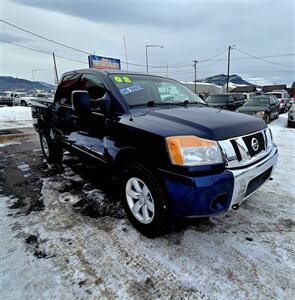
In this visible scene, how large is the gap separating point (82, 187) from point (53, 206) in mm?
657

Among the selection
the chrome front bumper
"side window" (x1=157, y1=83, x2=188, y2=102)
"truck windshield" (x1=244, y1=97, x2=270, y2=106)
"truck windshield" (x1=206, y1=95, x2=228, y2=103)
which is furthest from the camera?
"truck windshield" (x1=206, y1=95, x2=228, y2=103)

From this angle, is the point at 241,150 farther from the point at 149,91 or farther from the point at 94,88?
the point at 94,88

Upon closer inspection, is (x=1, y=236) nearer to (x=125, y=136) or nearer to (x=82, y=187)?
(x=82, y=187)

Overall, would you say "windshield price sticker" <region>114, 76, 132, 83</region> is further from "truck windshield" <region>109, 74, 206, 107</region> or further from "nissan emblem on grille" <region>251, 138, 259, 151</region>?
"nissan emblem on grille" <region>251, 138, 259, 151</region>

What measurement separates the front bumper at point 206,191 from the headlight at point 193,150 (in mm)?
133

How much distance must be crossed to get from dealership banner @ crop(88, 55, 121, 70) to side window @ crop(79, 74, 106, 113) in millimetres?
18960

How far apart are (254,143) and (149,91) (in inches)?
59.4

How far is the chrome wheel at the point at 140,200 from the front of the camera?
7.68 ft

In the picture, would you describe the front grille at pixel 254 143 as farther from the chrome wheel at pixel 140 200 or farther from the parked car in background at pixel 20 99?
the parked car in background at pixel 20 99

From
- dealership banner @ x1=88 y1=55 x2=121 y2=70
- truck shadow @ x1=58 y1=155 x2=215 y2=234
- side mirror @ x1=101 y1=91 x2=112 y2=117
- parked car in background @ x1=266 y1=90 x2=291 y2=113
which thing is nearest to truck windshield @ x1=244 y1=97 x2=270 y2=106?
parked car in background @ x1=266 y1=90 x2=291 y2=113

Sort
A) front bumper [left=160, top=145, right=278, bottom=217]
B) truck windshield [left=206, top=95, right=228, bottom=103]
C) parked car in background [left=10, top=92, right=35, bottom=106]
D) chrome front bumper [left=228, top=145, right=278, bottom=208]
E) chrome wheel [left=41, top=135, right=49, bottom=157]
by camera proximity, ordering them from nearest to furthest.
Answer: front bumper [left=160, top=145, right=278, bottom=217] → chrome front bumper [left=228, top=145, right=278, bottom=208] → chrome wheel [left=41, top=135, right=49, bottom=157] → truck windshield [left=206, top=95, right=228, bottom=103] → parked car in background [left=10, top=92, right=35, bottom=106]

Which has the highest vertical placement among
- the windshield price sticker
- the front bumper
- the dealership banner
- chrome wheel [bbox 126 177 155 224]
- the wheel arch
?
the dealership banner

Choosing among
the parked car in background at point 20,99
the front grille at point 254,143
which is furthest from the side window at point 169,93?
the parked car in background at point 20,99

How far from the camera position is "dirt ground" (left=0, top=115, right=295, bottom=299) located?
1816 mm
